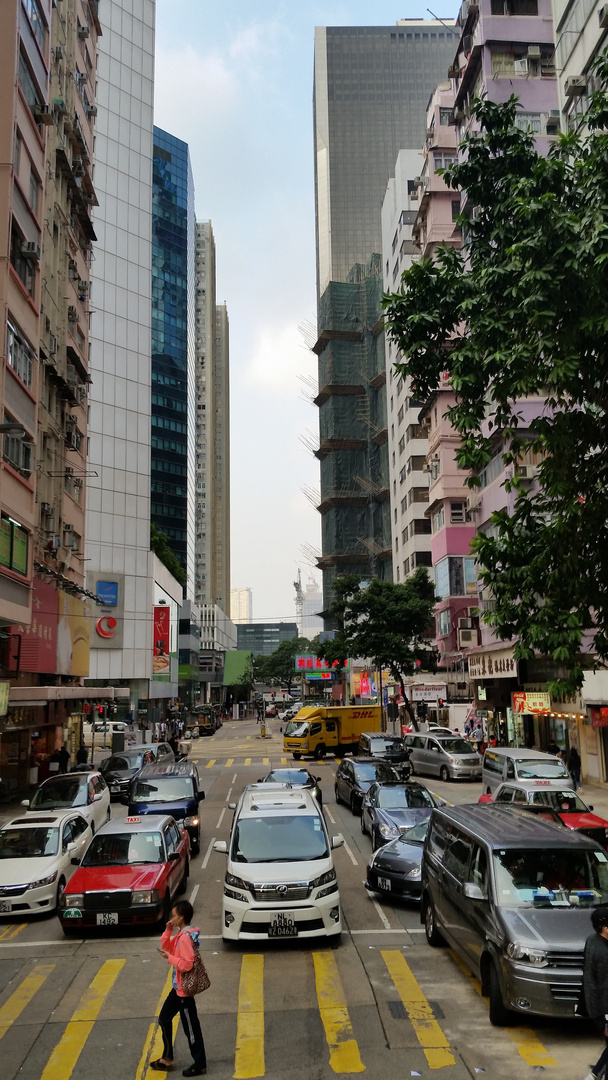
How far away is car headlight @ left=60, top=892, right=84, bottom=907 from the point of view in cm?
1205

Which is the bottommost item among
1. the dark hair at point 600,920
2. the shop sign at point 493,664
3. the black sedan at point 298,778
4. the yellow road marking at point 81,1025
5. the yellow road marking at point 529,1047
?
the yellow road marking at point 81,1025

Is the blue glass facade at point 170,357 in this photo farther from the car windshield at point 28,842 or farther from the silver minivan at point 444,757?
the car windshield at point 28,842

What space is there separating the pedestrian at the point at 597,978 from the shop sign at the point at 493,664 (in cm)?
2930

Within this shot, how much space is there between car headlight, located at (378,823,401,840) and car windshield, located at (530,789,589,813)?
11.2ft

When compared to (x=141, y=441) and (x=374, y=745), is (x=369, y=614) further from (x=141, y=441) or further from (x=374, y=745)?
(x=141, y=441)

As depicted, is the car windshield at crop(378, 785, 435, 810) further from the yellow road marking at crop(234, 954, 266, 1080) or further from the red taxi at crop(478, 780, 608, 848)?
the yellow road marking at crop(234, 954, 266, 1080)

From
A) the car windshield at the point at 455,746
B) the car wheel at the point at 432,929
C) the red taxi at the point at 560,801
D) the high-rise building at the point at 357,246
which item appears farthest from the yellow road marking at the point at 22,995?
the high-rise building at the point at 357,246

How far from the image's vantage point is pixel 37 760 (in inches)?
1368

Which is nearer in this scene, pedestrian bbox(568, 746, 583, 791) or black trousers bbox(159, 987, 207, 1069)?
black trousers bbox(159, 987, 207, 1069)

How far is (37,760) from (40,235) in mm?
20153

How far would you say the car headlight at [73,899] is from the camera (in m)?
12.0

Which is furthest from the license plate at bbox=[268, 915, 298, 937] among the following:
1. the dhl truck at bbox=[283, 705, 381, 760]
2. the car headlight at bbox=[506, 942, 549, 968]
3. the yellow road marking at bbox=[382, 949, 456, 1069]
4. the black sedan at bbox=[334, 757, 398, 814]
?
the dhl truck at bbox=[283, 705, 381, 760]

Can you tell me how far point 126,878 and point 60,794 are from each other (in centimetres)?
842

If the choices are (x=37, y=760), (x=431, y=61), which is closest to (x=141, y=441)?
(x=37, y=760)
